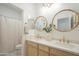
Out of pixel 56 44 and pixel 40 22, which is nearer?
pixel 56 44

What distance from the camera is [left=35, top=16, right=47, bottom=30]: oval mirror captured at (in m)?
1.45

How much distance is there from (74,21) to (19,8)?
776 millimetres

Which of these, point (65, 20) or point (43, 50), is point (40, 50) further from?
point (65, 20)

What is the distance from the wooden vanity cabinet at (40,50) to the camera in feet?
4.53

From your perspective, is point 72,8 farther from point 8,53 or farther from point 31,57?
point 8,53

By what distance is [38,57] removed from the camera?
1470 mm

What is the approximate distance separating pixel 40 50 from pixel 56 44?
24 cm

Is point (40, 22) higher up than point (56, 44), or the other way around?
point (40, 22)

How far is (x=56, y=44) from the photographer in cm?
139

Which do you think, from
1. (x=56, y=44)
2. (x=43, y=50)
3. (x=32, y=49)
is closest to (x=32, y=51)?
(x=32, y=49)

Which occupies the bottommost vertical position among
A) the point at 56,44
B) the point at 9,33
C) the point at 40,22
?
the point at 56,44

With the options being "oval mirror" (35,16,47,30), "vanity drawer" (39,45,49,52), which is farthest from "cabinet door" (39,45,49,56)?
"oval mirror" (35,16,47,30)

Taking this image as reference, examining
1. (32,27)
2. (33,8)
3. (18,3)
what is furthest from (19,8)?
(32,27)

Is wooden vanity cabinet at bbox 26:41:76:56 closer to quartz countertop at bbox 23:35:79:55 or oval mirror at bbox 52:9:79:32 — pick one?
quartz countertop at bbox 23:35:79:55
